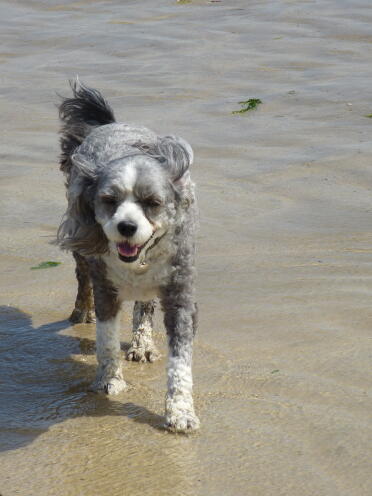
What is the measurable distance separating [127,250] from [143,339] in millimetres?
1270

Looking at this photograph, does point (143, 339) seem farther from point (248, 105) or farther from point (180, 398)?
point (248, 105)

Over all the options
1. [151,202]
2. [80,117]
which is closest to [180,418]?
[151,202]

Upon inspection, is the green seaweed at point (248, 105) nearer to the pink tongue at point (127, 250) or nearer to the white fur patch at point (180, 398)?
the white fur patch at point (180, 398)

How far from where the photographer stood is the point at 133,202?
14.4 feet

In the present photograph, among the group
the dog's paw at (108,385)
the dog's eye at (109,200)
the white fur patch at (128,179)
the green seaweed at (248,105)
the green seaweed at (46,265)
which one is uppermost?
the white fur patch at (128,179)

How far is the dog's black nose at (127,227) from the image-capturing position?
14.1ft

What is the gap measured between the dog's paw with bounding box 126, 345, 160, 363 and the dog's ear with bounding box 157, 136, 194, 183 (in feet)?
4.60

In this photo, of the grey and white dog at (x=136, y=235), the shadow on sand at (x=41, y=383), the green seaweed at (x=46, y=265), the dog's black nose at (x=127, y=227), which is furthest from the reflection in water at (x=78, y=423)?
the dog's black nose at (x=127, y=227)

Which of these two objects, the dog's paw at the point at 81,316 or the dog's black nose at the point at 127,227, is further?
the dog's paw at the point at 81,316

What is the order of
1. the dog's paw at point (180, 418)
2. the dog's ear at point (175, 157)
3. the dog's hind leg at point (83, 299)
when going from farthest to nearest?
the dog's hind leg at point (83, 299)
the dog's paw at point (180, 418)
the dog's ear at point (175, 157)

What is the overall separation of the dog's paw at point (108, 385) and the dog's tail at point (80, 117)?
1384mm

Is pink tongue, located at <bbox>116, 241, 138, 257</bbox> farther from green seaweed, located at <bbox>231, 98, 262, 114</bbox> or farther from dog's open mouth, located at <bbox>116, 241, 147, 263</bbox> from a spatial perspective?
green seaweed, located at <bbox>231, 98, 262, 114</bbox>

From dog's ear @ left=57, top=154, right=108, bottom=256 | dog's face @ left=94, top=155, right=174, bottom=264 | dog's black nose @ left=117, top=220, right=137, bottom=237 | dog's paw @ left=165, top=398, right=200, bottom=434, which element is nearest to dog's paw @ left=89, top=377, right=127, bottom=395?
dog's paw @ left=165, top=398, right=200, bottom=434

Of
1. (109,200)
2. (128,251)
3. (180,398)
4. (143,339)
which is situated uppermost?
(109,200)
